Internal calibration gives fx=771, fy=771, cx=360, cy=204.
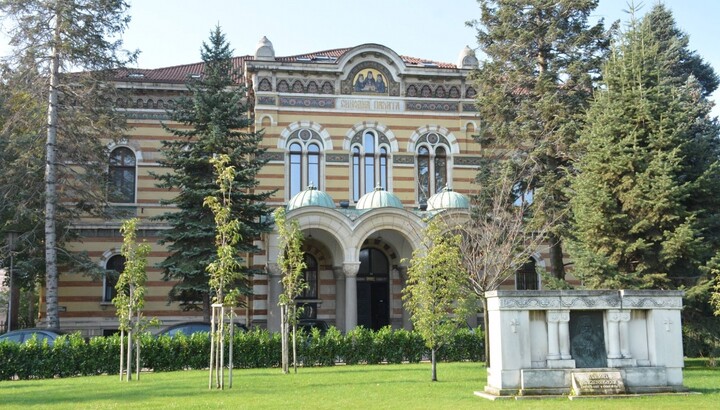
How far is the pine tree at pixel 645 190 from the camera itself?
2112cm

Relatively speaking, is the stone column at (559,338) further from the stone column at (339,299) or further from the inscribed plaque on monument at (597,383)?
the stone column at (339,299)

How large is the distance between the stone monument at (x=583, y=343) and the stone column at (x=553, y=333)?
2 cm

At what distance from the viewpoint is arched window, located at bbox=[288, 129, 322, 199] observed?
105 ft

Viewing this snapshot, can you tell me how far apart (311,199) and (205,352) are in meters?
8.63

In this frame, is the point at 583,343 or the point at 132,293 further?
the point at 132,293

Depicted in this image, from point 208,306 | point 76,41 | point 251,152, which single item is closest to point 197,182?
point 251,152

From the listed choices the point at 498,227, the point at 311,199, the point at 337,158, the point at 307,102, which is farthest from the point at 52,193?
the point at 498,227

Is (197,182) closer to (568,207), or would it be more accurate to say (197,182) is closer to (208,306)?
(208,306)

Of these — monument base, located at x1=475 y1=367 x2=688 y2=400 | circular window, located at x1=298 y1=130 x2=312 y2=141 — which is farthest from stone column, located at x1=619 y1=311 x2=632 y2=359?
circular window, located at x1=298 y1=130 x2=312 y2=141

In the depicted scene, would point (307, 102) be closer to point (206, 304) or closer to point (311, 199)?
point (311, 199)

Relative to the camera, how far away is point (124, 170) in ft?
107

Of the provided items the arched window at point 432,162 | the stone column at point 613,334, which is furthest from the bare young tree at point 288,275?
the arched window at point 432,162

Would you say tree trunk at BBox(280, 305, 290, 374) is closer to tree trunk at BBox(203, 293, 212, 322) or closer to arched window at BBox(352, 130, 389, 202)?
tree trunk at BBox(203, 293, 212, 322)

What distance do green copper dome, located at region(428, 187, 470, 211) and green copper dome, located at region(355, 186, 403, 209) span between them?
1.32 meters
